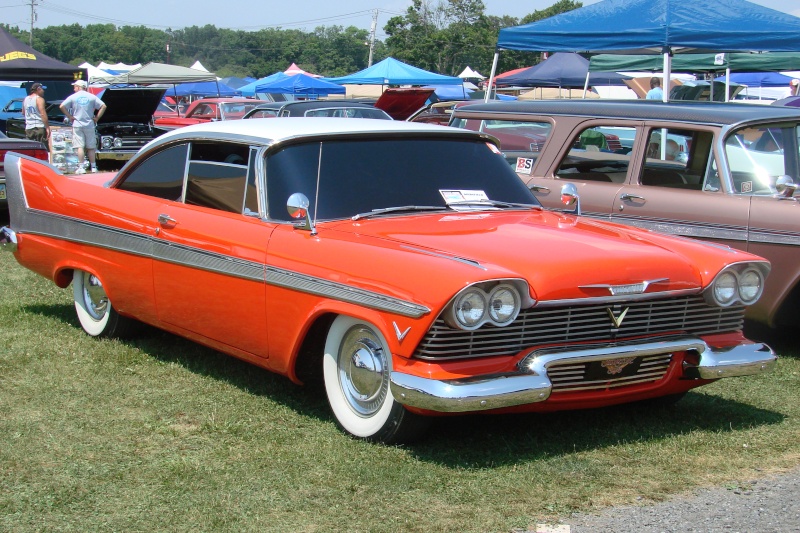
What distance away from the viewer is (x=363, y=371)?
4.45 meters

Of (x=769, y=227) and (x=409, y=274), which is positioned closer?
(x=409, y=274)

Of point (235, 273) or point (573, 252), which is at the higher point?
point (573, 252)

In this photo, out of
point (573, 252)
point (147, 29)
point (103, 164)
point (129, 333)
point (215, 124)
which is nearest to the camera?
point (573, 252)

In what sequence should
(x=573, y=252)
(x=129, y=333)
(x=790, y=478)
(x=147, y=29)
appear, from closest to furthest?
(x=790, y=478), (x=573, y=252), (x=129, y=333), (x=147, y=29)

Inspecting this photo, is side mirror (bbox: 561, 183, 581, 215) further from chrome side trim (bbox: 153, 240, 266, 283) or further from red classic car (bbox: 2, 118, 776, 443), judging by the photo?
chrome side trim (bbox: 153, 240, 266, 283)

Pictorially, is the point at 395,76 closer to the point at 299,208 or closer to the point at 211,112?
the point at 211,112

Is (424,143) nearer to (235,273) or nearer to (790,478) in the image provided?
(235,273)

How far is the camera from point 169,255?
5.40m

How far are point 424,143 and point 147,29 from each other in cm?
13551

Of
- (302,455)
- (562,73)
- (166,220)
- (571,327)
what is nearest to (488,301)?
(571,327)

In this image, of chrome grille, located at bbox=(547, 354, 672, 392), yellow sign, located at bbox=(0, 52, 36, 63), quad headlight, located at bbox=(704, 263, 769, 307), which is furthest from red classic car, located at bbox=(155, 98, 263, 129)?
chrome grille, located at bbox=(547, 354, 672, 392)

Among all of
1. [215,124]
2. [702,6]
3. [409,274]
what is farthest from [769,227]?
[702,6]

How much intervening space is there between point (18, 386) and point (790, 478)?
3897mm

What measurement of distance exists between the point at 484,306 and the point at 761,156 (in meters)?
3.44
